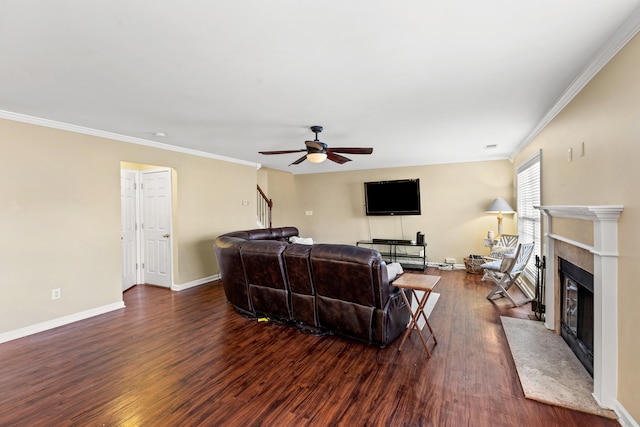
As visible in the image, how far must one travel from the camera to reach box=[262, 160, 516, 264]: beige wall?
6.11m

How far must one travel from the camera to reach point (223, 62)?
204 centimetres

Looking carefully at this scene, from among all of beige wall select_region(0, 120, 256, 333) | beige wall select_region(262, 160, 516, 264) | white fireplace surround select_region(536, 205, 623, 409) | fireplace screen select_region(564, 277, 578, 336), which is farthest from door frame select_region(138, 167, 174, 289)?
fireplace screen select_region(564, 277, 578, 336)

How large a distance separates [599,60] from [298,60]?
6.97 ft

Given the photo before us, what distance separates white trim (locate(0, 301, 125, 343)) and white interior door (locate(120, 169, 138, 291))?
Answer: 115 centimetres

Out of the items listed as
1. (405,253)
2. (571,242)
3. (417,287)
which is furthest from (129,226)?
(571,242)

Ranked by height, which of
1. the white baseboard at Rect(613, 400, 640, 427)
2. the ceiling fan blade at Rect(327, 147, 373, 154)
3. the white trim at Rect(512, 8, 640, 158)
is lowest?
the white baseboard at Rect(613, 400, 640, 427)

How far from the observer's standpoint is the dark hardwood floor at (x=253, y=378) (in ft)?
6.22

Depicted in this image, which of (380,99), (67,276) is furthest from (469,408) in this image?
(67,276)

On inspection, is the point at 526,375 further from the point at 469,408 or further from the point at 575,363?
the point at 469,408

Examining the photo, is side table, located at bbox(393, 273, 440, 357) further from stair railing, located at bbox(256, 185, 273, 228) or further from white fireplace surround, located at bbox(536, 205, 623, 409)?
stair railing, located at bbox(256, 185, 273, 228)

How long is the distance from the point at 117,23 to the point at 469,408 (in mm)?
3253

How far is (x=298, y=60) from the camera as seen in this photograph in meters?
2.03

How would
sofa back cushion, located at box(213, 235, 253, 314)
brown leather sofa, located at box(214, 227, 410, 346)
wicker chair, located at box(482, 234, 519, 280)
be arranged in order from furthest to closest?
wicker chair, located at box(482, 234, 519, 280)
sofa back cushion, located at box(213, 235, 253, 314)
brown leather sofa, located at box(214, 227, 410, 346)

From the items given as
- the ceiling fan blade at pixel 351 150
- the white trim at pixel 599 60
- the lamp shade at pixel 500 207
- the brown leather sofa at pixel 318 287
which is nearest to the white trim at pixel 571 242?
the white trim at pixel 599 60
